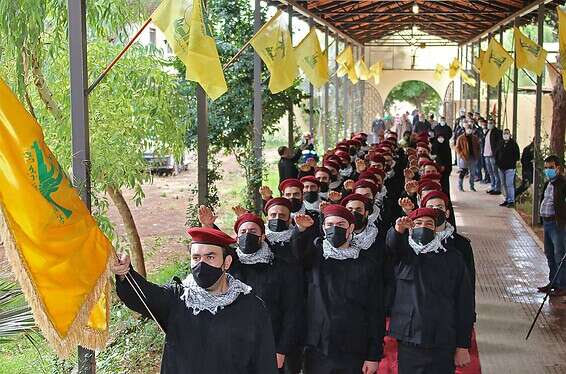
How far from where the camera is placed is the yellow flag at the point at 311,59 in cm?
1353

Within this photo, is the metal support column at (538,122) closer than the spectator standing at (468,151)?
Yes

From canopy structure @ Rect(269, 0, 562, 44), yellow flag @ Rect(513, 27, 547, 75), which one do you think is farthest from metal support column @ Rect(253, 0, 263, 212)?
yellow flag @ Rect(513, 27, 547, 75)

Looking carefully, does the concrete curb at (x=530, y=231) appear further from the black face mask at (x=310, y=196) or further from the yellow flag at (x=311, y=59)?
the black face mask at (x=310, y=196)

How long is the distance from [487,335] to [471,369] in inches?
55.1

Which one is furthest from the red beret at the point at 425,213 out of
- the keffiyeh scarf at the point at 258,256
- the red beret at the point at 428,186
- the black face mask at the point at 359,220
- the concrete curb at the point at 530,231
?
the concrete curb at the point at 530,231

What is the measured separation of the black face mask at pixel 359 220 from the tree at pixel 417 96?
42535mm

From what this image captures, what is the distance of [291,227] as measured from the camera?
21.6 ft

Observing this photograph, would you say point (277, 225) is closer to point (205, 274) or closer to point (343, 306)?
point (343, 306)

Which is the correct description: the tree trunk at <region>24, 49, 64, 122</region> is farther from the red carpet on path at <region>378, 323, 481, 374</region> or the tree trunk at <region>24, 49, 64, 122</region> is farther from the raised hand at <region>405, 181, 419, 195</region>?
the red carpet on path at <region>378, 323, 481, 374</region>

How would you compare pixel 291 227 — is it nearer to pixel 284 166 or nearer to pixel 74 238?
pixel 74 238

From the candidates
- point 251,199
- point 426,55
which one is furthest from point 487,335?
point 426,55

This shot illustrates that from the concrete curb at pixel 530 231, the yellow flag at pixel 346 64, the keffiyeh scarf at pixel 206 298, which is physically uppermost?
the yellow flag at pixel 346 64

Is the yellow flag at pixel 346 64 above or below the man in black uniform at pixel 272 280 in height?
above

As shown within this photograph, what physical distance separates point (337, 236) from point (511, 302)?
211 inches
